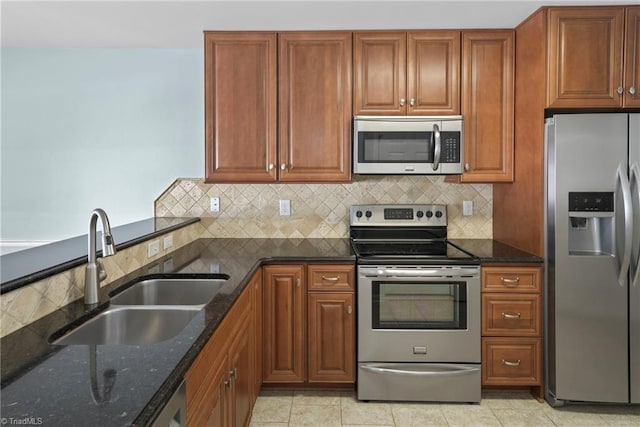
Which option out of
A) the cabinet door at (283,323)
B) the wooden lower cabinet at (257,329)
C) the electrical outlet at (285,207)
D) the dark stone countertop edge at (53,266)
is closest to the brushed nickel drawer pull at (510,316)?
the cabinet door at (283,323)

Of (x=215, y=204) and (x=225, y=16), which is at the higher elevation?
(x=225, y=16)

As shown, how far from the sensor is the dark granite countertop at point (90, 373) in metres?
0.90

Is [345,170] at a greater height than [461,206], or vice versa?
[345,170]

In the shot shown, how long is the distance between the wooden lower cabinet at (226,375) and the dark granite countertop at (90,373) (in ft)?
0.27

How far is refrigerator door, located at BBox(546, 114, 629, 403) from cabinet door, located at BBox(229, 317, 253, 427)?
1.72 metres

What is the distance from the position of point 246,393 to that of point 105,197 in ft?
6.76

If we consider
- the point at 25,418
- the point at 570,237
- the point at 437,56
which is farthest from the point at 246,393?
the point at 437,56

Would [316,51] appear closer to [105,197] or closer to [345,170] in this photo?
[345,170]

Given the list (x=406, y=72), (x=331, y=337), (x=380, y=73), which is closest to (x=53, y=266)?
(x=331, y=337)

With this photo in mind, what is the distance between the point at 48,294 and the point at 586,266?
2.58m

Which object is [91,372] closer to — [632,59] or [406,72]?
[406,72]

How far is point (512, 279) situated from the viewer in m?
2.57

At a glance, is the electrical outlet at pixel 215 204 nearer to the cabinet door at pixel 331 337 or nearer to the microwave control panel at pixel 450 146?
the cabinet door at pixel 331 337

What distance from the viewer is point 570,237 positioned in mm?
2473
